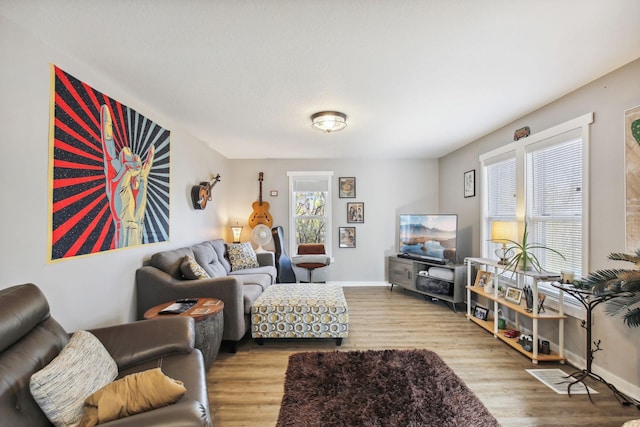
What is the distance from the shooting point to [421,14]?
4.84 feet

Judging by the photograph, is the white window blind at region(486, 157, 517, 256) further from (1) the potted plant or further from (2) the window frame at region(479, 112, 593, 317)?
(1) the potted plant

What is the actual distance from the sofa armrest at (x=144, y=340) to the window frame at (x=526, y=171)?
3134 millimetres

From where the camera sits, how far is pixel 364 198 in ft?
17.1

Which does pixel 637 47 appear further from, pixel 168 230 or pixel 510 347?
pixel 168 230

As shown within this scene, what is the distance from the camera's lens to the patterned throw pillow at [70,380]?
1.05 meters

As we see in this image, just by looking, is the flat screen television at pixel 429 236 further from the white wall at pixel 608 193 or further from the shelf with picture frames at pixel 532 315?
the white wall at pixel 608 193

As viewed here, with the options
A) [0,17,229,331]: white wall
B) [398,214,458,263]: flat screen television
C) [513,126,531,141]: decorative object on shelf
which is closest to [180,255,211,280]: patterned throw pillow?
[0,17,229,331]: white wall

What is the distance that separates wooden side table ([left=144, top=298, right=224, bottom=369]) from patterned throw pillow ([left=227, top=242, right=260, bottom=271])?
1.75m

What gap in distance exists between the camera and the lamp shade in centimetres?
291

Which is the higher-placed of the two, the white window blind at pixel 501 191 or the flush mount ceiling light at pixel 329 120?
the flush mount ceiling light at pixel 329 120

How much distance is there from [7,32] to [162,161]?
60.5 inches

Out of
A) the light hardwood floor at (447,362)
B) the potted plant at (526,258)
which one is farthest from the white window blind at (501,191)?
the light hardwood floor at (447,362)

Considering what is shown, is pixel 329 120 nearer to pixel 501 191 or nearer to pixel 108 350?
pixel 501 191

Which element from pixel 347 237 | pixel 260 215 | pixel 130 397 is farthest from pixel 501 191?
pixel 130 397
